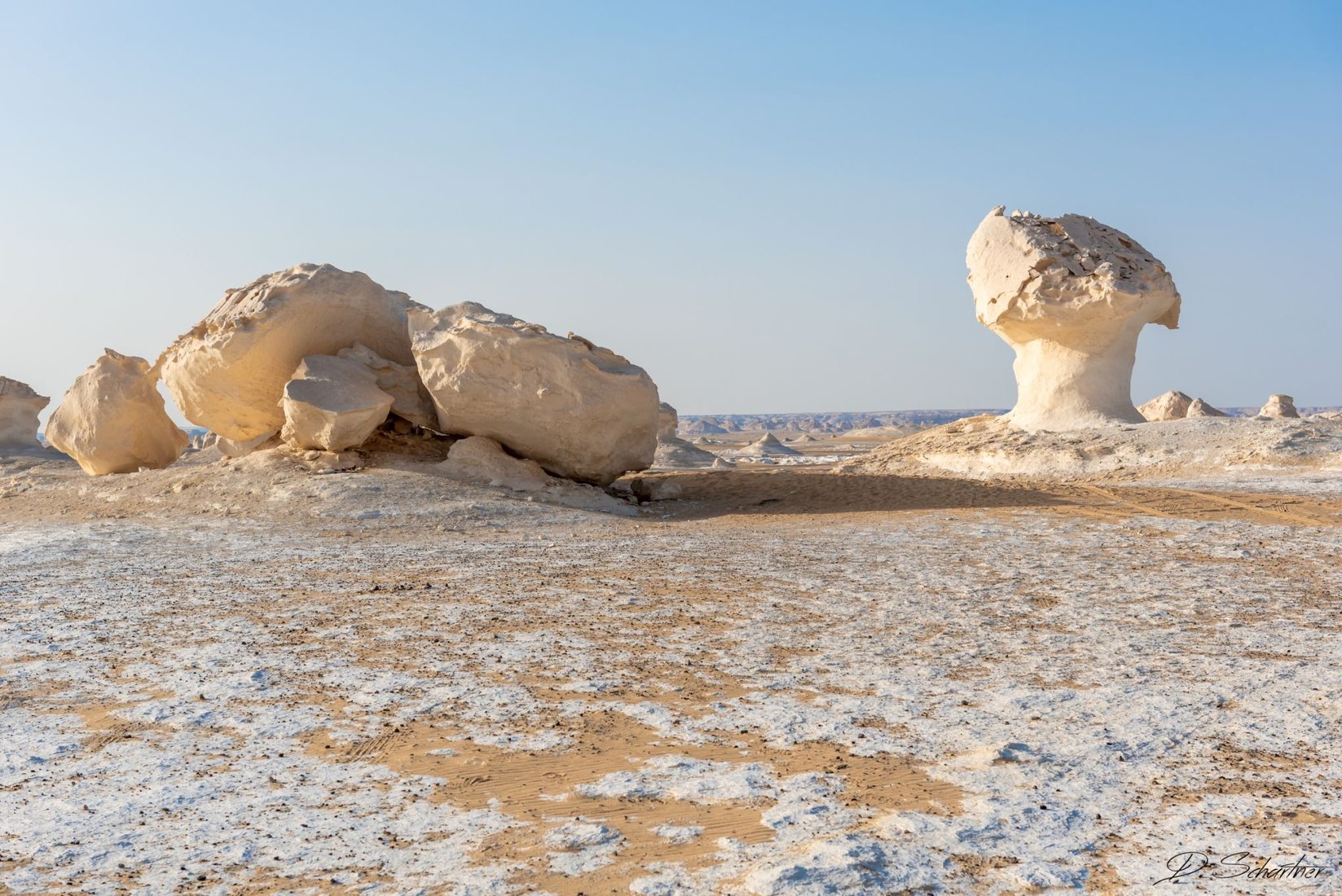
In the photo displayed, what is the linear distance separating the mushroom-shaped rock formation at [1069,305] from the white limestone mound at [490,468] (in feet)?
24.7

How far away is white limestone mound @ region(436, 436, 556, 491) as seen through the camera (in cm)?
1209

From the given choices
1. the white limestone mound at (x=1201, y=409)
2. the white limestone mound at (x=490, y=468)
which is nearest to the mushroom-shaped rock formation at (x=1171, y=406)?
the white limestone mound at (x=1201, y=409)

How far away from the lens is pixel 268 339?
12.4 m

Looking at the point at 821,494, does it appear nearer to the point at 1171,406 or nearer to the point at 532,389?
the point at 532,389

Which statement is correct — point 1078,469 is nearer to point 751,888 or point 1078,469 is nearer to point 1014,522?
point 1014,522

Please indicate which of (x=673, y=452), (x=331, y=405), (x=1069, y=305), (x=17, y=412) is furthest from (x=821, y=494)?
(x=17, y=412)

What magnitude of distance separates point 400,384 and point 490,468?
5.92 ft

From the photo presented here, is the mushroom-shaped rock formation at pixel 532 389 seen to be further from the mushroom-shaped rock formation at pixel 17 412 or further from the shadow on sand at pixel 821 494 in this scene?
the mushroom-shaped rock formation at pixel 17 412

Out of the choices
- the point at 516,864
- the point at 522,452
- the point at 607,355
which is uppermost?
the point at 607,355

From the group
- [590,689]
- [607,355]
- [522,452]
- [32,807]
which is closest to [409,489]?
[522,452]

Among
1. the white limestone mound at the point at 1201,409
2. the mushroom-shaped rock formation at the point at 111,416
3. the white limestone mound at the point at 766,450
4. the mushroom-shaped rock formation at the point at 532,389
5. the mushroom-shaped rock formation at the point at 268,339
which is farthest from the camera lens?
the white limestone mound at the point at 766,450

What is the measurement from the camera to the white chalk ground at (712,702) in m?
2.97

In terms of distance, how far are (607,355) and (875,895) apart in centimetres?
1020

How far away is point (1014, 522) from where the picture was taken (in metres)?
10.1
